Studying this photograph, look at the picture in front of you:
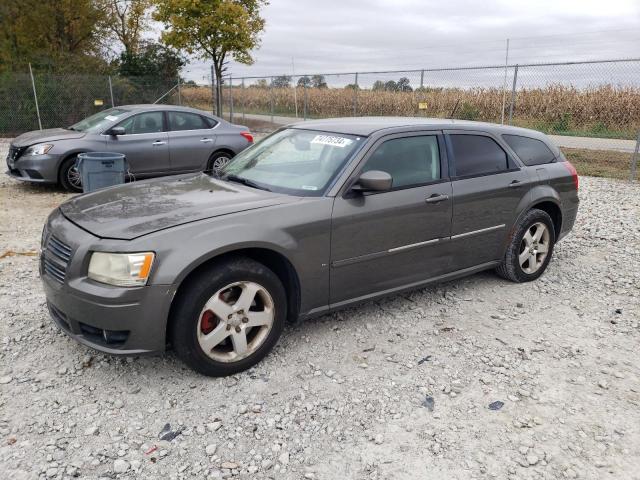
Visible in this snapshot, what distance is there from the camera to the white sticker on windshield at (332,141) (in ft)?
13.1

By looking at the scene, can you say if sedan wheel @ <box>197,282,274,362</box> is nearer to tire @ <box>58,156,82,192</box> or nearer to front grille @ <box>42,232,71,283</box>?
front grille @ <box>42,232,71,283</box>

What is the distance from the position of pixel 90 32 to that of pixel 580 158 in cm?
1790

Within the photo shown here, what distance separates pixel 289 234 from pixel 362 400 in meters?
1.13

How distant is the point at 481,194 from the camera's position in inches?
175

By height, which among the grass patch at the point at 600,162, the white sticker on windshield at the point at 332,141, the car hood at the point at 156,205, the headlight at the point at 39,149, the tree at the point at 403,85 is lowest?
the grass patch at the point at 600,162

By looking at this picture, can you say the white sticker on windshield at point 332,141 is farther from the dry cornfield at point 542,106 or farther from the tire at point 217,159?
the dry cornfield at point 542,106

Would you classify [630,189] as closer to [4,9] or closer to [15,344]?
[15,344]

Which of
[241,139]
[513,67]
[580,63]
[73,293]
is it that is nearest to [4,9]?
[241,139]

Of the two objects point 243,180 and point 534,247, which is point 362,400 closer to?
point 243,180

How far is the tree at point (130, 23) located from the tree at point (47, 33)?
2.31m

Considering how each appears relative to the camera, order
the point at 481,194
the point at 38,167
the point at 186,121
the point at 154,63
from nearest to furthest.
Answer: the point at 481,194 → the point at 38,167 → the point at 186,121 → the point at 154,63

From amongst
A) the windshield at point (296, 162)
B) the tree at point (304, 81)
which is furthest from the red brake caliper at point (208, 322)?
the tree at point (304, 81)

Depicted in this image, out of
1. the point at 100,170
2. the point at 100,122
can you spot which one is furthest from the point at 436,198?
the point at 100,122

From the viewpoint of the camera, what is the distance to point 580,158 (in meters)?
12.8
